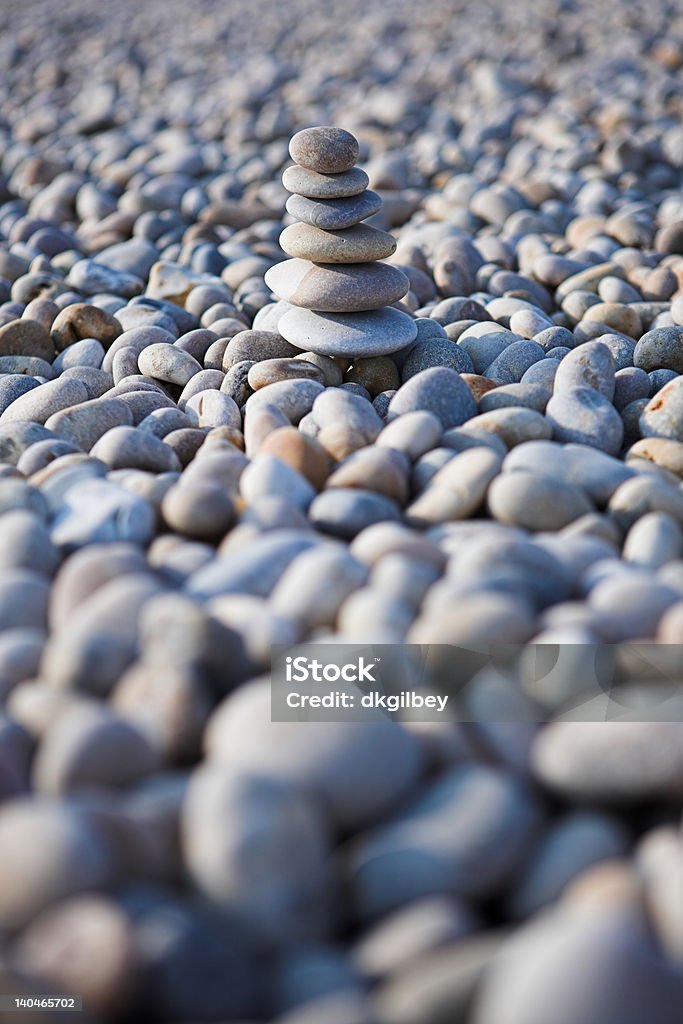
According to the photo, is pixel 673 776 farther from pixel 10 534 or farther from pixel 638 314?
pixel 638 314

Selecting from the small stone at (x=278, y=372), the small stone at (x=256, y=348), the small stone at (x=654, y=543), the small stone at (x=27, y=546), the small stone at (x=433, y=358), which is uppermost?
the small stone at (x=256, y=348)

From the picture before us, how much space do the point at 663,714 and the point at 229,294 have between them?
2.34 metres

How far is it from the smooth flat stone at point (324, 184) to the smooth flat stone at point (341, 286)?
17 centimetres

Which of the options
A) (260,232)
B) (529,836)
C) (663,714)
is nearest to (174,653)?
(529,836)

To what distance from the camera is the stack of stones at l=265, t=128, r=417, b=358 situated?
2434 mm

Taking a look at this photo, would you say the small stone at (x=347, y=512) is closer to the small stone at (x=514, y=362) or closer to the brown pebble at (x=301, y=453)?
the brown pebble at (x=301, y=453)

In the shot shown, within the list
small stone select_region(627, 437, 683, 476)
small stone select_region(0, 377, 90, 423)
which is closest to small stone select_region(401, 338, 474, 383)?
small stone select_region(627, 437, 683, 476)

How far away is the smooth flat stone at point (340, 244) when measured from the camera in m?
2.46

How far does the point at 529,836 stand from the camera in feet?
3.77

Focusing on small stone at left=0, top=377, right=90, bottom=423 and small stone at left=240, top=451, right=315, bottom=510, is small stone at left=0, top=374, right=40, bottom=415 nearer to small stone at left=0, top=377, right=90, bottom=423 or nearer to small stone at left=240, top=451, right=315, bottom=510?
small stone at left=0, top=377, right=90, bottom=423

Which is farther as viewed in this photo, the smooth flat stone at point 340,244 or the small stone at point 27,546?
the smooth flat stone at point 340,244

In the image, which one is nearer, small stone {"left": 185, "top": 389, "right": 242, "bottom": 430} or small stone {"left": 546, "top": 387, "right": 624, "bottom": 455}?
small stone {"left": 546, "top": 387, "right": 624, "bottom": 455}

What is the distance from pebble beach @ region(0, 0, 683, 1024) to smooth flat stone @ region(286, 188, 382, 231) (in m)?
0.01

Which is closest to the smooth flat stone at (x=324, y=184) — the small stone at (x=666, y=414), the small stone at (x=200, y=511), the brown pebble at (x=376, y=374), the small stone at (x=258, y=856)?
the brown pebble at (x=376, y=374)
